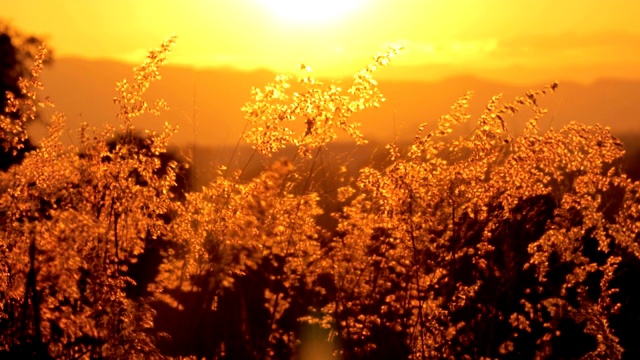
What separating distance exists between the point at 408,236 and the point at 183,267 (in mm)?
2227

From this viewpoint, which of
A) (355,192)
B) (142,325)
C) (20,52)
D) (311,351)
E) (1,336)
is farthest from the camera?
(20,52)

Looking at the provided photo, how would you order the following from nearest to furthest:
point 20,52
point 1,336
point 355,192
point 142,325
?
1. point 142,325
2. point 1,336
3. point 355,192
4. point 20,52

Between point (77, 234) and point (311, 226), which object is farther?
point (311, 226)

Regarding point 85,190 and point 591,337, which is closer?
point 85,190

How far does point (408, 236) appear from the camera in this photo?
9195mm

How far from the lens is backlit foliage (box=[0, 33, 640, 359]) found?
8.95m

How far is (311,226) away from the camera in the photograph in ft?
32.0

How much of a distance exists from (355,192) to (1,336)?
12.4 ft

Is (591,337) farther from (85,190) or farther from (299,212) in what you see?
(85,190)

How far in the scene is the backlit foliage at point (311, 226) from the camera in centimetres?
895

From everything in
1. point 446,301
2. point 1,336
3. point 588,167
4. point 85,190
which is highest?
point 588,167

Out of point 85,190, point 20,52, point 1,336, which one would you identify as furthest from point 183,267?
point 20,52

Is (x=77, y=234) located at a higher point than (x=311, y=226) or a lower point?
lower

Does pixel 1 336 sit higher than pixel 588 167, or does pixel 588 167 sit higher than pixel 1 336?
pixel 588 167
